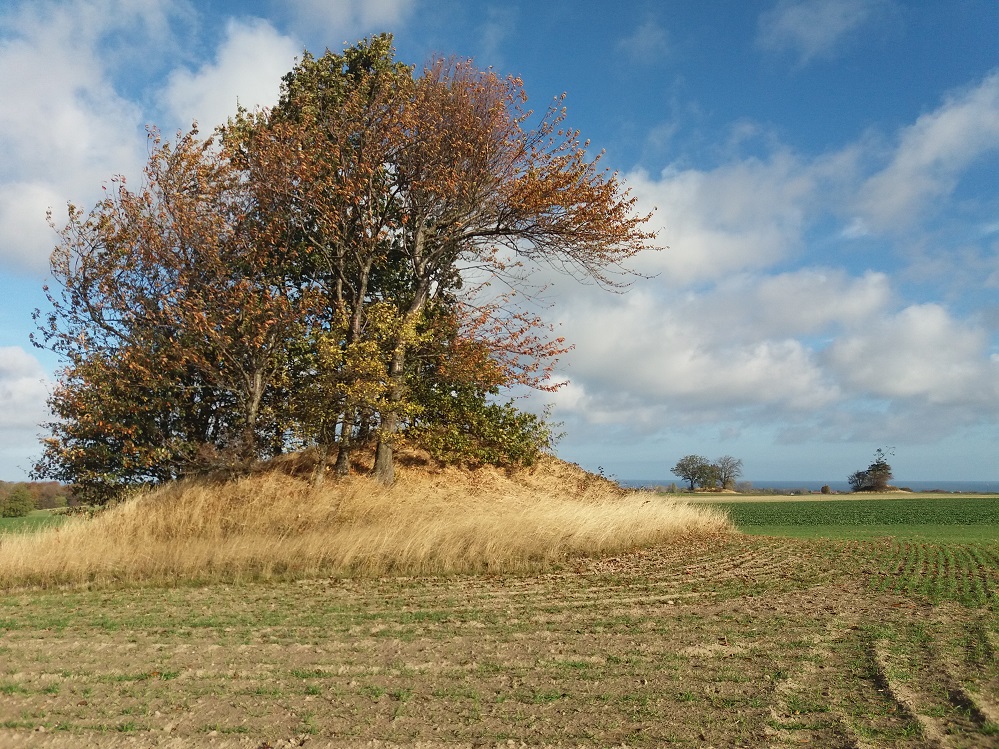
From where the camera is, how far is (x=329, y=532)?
14539mm

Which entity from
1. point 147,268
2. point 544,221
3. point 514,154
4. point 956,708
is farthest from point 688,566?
point 147,268

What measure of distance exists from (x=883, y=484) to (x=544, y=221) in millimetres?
74073

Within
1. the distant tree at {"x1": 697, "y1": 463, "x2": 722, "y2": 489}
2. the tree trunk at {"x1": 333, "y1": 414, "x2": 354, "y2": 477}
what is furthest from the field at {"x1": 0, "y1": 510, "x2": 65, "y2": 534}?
the distant tree at {"x1": 697, "y1": 463, "x2": 722, "y2": 489}

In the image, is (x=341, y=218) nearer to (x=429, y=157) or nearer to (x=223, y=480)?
(x=429, y=157)

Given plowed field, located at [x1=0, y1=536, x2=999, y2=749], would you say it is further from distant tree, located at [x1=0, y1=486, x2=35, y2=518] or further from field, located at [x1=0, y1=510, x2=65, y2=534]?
distant tree, located at [x1=0, y1=486, x2=35, y2=518]

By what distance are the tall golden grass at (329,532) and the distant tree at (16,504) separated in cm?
1844

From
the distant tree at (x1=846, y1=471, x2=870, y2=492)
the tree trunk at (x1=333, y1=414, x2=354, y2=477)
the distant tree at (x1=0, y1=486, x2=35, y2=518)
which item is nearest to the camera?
the tree trunk at (x1=333, y1=414, x2=354, y2=477)

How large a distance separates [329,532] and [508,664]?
8405mm

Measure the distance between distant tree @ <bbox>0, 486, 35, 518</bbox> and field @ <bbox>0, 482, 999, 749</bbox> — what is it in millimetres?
24752

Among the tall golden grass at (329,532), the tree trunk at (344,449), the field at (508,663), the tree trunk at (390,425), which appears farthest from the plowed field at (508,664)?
the tree trunk at (344,449)

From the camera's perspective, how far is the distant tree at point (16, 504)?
3192cm

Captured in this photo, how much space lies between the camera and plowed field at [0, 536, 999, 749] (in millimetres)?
5215

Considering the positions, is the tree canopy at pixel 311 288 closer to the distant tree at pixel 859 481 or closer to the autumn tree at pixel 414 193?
the autumn tree at pixel 414 193

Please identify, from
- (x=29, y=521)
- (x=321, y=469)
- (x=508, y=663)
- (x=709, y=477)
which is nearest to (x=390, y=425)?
(x=321, y=469)
